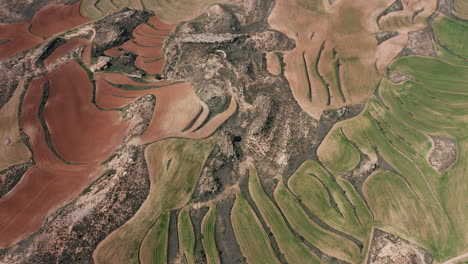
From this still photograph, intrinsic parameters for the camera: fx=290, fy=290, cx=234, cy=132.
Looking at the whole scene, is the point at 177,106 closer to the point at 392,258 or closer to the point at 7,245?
the point at 7,245

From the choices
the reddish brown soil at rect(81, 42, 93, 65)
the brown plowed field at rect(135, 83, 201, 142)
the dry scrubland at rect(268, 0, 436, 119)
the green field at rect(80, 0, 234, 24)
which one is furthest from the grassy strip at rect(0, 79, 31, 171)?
the dry scrubland at rect(268, 0, 436, 119)

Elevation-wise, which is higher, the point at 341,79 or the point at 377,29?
the point at 377,29

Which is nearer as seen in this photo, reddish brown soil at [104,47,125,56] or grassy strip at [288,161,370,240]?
grassy strip at [288,161,370,240]

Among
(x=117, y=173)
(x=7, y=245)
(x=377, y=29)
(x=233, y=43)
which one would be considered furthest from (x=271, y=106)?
(x=7, y=245)

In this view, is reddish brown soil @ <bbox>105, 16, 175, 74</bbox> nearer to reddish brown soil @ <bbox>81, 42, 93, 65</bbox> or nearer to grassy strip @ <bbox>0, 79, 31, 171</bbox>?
reddish brown soil @ <bbox>81, 42, 93, 65</bbox>

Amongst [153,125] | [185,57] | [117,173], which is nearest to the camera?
[117,173]

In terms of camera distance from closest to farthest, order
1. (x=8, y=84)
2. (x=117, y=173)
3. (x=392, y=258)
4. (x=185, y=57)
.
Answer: (x=392, y=258) < (x=117, y=173) < (x=8, y=84) < (x=185, y=57)

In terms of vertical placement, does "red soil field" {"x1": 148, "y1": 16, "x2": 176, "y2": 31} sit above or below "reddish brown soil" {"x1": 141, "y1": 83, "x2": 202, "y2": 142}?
above
